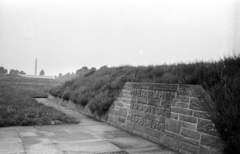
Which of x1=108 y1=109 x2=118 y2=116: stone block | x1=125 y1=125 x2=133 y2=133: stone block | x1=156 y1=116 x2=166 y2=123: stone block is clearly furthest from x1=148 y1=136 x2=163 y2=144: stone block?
x1=108 y1=109 x2=118 y2=116: stone block

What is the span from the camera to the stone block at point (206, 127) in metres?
3.54

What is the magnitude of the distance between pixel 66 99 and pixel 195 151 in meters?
8.57

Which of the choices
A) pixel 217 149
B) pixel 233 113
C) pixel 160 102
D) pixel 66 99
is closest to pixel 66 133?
pixel 160 102

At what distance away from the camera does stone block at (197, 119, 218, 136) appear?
139 inches

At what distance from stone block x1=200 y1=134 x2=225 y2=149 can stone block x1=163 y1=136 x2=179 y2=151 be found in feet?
2.21

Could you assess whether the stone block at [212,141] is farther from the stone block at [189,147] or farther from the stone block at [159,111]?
the stone block at [159,111]

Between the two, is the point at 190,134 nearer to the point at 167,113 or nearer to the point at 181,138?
the point at 181,138

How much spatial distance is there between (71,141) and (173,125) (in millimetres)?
2170

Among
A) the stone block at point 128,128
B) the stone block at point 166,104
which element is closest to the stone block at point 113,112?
the stone block at point 128,128

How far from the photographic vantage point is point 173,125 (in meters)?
4.43

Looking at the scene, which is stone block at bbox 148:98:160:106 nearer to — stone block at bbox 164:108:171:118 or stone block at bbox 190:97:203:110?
stone block at bbox 164:108:171:118

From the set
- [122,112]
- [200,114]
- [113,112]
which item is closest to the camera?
[200,114]

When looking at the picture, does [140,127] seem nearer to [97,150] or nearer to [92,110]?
[97,150]

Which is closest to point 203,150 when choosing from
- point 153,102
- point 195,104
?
Result: point 195,104
